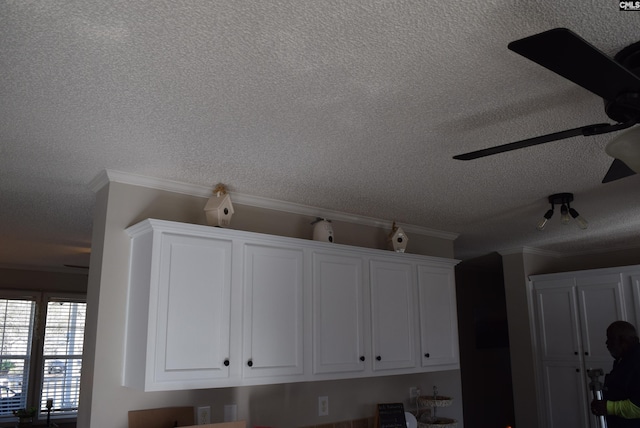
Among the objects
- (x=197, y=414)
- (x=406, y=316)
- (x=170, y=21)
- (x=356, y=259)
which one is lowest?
(x=197, y=414)

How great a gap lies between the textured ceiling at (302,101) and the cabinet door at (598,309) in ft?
4.99

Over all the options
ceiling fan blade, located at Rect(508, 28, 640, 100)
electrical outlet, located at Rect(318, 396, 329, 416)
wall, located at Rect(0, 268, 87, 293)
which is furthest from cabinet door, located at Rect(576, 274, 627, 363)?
wall, located at Rect(0, 268, 87, 293)

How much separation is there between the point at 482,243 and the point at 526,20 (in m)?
4.13

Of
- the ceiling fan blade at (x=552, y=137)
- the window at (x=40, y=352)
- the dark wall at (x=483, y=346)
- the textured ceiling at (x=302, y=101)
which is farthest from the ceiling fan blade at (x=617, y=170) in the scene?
the window at (x=40, y=352)

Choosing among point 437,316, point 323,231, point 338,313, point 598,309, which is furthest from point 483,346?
point 323,231

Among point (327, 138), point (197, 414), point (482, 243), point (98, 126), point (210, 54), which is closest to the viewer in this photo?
point (210, 54)

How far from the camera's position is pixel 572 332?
5441 millimetres

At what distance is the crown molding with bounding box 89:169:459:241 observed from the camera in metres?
3.27

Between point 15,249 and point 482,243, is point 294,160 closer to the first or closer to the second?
point 482,243

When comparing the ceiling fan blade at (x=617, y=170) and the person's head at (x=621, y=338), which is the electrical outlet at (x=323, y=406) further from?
the ceiling fan blade at (x=617, y=170)

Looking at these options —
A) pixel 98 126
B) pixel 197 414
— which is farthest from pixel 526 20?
pixel 197 414

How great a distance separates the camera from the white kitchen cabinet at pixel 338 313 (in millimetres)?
3643

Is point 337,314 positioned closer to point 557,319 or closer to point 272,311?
Answer: point 272,311

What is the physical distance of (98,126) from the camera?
2.54 m
